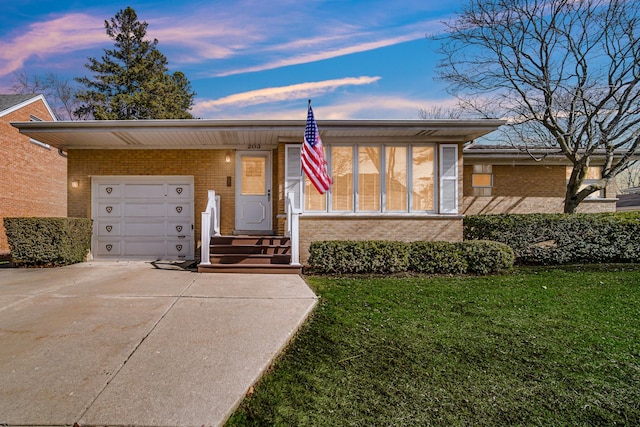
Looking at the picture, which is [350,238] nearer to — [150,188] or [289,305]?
[289,305]

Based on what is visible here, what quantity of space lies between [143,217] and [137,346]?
22.5 ft

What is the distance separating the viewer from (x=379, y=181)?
28.7 feet

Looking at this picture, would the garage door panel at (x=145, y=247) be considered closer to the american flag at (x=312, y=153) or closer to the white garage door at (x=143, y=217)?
the white garage door at (x=143, y=217)

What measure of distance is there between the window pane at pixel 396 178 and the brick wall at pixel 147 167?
4283mm

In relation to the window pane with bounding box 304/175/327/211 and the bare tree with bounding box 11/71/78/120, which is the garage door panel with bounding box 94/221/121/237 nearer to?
the window pane with bounding box 304/175/327/211

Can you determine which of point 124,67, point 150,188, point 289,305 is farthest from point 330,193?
point 124,67

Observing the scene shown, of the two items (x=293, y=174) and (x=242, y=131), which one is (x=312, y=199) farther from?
(x=242, y=131)

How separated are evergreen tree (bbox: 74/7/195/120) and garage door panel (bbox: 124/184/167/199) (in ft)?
57.8

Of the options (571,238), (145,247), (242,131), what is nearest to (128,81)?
(145,247)

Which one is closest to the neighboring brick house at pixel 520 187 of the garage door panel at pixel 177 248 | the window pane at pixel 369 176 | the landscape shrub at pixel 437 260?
the window pane at pixel 369 176

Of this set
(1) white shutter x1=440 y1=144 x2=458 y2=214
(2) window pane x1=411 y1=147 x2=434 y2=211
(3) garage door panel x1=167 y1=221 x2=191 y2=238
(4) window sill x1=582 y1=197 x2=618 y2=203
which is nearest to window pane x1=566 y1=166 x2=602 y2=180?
(4) window sill x1=582 y1=197 x2=618 y2=203

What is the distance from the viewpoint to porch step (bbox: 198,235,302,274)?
7164mm

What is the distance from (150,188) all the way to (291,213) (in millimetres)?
4538

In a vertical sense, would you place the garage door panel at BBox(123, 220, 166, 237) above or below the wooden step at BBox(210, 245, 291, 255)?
above
